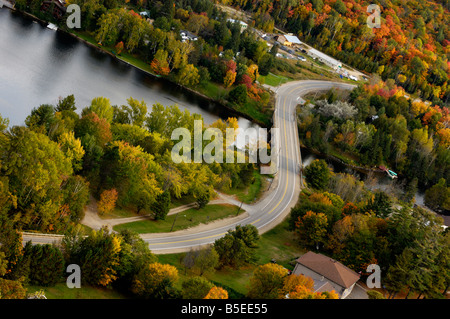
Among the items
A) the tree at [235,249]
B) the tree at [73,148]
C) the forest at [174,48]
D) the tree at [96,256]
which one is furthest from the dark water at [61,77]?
the tree at [235,249]

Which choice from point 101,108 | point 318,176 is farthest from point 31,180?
point 318,176

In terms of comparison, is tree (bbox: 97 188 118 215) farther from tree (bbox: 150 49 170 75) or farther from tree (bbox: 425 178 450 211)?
tree (bbox: 425 178 450 211)

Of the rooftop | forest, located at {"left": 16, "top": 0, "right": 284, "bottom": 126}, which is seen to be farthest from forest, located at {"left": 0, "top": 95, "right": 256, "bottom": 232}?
forest, located at {"left": 16, "top": 0, "right": 284, "bottom": 126}

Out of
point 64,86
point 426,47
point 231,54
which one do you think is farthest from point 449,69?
point 64,86

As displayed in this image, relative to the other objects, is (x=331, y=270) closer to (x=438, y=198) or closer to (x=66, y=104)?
(x=66, y=104)

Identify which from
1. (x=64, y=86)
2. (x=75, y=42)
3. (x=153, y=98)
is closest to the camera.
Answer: (x=64, y=86)

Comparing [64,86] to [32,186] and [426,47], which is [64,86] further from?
[426,47]

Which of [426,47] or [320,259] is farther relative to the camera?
[426,47]
